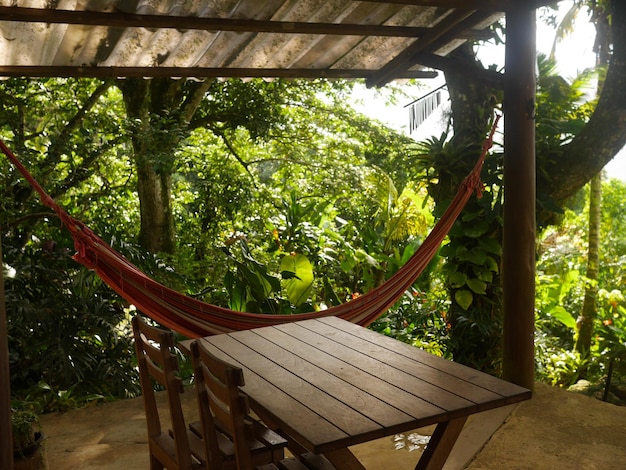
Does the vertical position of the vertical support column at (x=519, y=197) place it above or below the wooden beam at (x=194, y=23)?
below

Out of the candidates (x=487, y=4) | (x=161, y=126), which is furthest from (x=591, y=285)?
(x=487, y=4)

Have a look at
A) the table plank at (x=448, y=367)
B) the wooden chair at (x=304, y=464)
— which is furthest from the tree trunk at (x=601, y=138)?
the wooden chair at (x=304, y=464)

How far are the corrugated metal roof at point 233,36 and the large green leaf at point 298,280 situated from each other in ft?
4.08

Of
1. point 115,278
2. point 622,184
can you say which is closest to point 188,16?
point 115,278

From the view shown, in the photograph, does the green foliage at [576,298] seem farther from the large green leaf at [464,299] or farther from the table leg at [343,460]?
the table leg at [343,460]

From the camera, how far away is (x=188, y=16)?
2752 mm

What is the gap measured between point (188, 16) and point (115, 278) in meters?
1.07

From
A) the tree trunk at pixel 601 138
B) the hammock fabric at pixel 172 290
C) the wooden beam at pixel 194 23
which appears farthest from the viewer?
the tree trunk at pixel 601 138

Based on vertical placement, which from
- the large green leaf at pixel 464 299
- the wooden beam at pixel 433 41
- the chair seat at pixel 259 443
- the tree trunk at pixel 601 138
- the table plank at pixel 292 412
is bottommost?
the chair seat at pixel 259 443

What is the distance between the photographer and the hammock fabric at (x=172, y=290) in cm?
285

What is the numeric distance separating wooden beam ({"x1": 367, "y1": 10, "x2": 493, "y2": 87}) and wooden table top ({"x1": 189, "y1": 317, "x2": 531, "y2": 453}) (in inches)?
55.2

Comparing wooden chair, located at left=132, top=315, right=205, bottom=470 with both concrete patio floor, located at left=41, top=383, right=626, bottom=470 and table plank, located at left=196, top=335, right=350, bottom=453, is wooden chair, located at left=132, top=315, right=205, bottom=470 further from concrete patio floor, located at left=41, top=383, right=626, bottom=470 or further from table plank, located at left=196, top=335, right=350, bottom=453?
concrete patio floor, located at left=41, top=383, right=626, bottom=470

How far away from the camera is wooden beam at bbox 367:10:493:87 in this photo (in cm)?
299

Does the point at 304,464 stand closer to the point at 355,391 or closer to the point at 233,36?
the point at 355,391
